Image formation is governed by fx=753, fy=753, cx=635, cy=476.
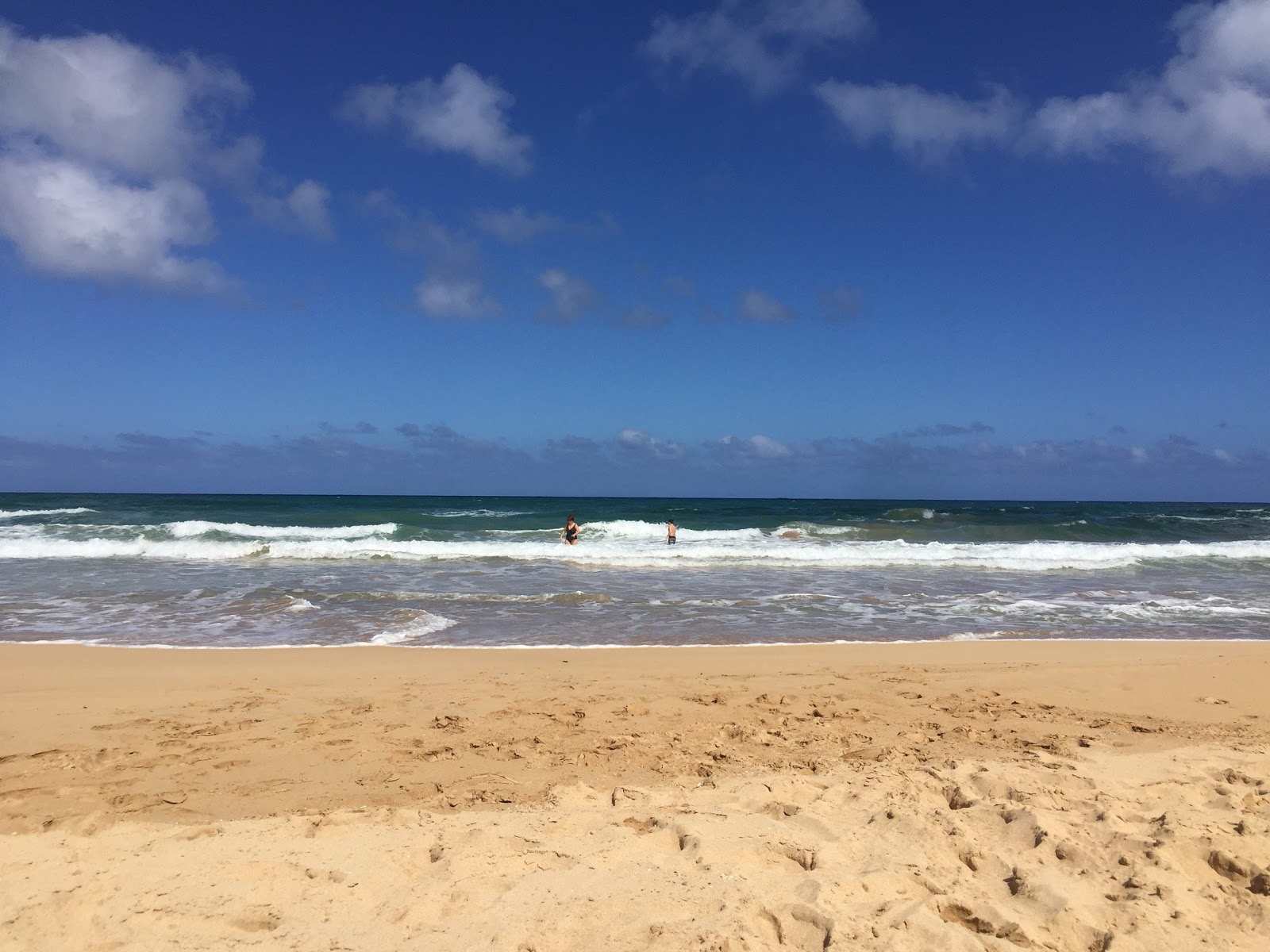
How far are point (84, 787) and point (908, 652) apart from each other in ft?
27.3

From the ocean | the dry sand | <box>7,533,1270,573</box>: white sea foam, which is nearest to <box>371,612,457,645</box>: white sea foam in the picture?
the ocean

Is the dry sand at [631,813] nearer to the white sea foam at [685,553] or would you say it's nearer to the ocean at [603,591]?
the ocean at [603,591]

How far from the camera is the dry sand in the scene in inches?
120

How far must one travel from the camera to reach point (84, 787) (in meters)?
4.76

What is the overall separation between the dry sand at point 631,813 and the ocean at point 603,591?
3.11 m

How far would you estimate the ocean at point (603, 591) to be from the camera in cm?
1079

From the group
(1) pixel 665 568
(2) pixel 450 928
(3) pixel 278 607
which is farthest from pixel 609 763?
(1) pixel 665 568

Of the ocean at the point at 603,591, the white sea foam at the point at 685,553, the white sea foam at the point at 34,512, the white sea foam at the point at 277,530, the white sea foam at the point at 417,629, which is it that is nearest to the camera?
the white sea foam at the point at 417,629

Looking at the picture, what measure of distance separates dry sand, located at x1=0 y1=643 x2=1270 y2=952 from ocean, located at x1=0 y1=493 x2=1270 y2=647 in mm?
3111

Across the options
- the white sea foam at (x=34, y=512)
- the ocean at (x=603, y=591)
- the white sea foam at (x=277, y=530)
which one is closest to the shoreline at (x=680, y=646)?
the ocean at (x=603, y=591)

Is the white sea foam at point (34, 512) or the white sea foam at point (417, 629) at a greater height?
the white sea foam at point (34, 512)

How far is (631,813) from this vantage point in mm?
4207

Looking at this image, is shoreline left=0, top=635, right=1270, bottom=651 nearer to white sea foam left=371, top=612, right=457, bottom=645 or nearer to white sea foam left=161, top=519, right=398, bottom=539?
white sea foam left=371, top=612, right=457, bottom=645

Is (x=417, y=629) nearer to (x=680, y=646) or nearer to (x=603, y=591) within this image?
(x=680, y=646)
